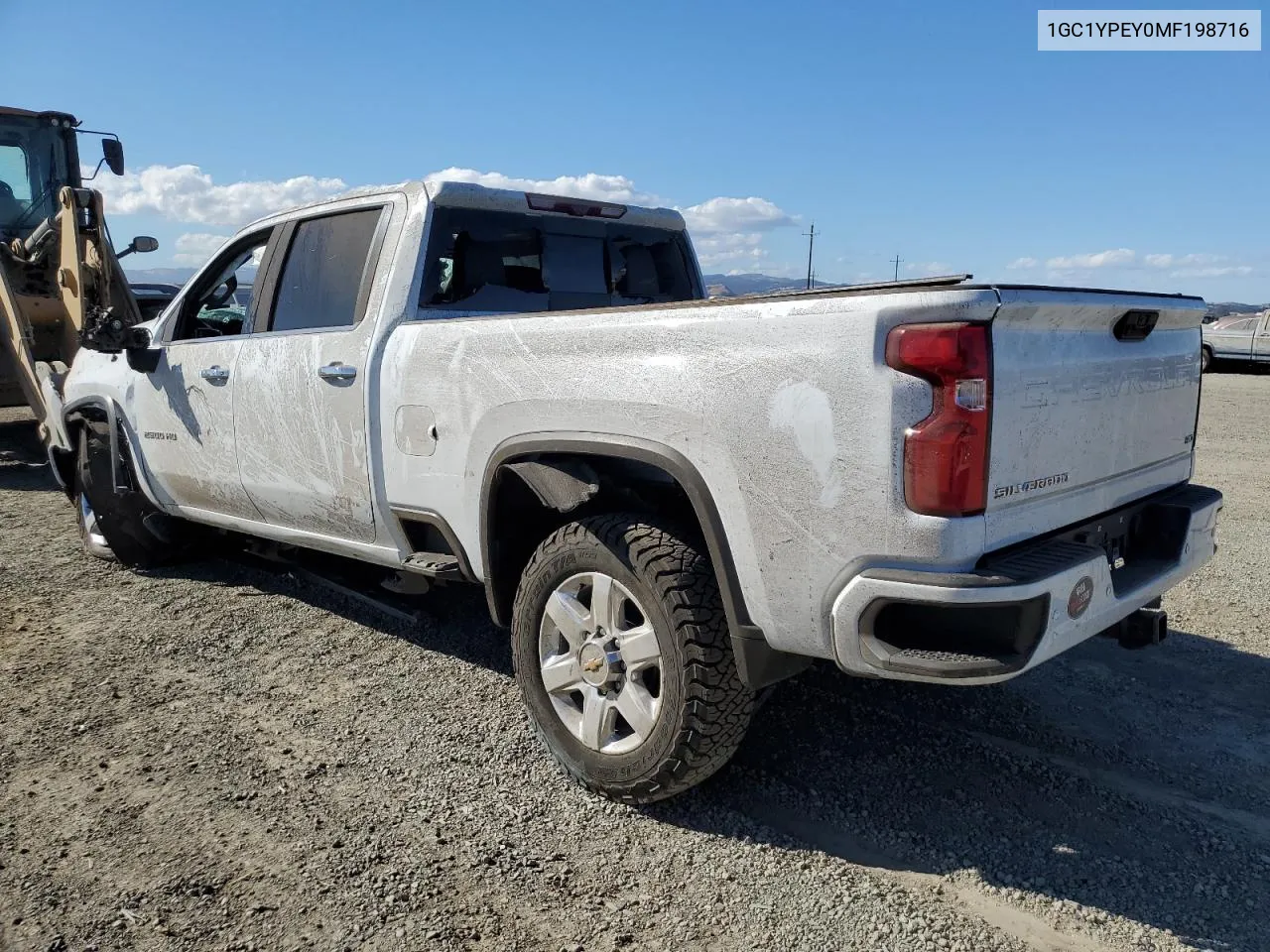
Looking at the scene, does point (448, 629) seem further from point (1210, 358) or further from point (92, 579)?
point (1210, 358)

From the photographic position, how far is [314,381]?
403 cm

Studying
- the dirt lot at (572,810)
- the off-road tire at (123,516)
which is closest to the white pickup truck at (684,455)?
the dirt lot at (572,810)

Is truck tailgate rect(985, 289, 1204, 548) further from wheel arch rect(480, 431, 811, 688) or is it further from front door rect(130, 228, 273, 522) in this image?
front door rect(130, 228, 273, 522)

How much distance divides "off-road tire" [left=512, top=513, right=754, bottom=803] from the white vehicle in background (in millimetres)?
23325

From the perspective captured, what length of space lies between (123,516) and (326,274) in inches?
92.7

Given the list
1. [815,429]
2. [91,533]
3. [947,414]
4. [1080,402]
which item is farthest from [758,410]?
[91,533]

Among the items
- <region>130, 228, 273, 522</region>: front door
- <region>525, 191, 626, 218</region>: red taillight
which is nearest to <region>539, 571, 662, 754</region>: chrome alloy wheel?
<region>525, 191, 626, 218</region>: red taillight

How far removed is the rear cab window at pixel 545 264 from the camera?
403cm

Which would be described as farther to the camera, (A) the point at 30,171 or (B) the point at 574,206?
(A) the point at 30,171

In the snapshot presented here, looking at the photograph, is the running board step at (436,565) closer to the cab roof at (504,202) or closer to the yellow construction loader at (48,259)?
the cab roof at (504,202)

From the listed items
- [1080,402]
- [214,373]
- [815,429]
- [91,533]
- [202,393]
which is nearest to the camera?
[815,429]

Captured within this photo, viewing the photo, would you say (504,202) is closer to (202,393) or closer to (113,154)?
(202,393)

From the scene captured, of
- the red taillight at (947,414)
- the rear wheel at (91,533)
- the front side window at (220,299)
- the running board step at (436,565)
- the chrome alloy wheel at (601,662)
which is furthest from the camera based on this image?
the rear wheel at (91,533)

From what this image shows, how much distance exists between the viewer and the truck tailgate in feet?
7.99
